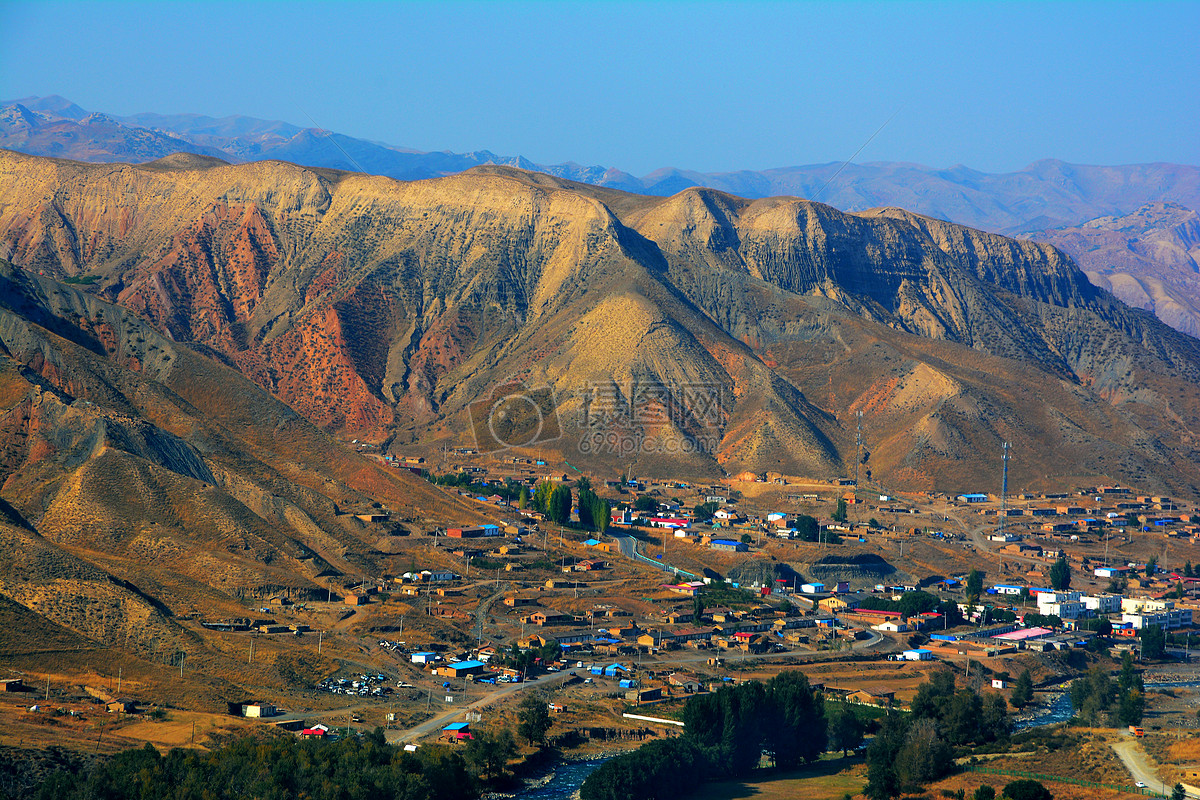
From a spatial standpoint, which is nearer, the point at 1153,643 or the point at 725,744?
the point at 725,744

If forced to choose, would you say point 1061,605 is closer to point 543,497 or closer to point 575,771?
point 543,497

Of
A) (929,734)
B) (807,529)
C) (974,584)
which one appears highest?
(807,529)

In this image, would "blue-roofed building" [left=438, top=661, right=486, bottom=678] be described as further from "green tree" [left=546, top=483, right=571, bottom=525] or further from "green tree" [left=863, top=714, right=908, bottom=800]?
"green tree" [left=546, top=483, right=571, bottom=525]

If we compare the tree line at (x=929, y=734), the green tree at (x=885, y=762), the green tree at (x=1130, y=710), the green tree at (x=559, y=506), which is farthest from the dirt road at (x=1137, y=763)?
the green tree at (x=559, y=506)

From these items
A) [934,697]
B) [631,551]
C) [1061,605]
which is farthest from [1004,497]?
[934,697]

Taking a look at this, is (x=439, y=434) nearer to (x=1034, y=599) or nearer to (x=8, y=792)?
(x=1034, y=599)

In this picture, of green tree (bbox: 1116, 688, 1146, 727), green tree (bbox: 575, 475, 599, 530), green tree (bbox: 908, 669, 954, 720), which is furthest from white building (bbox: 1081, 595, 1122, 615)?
green tree (bbox: 575, 475, 599, 530)

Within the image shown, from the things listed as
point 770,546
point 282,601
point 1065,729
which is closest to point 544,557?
point 770,546
